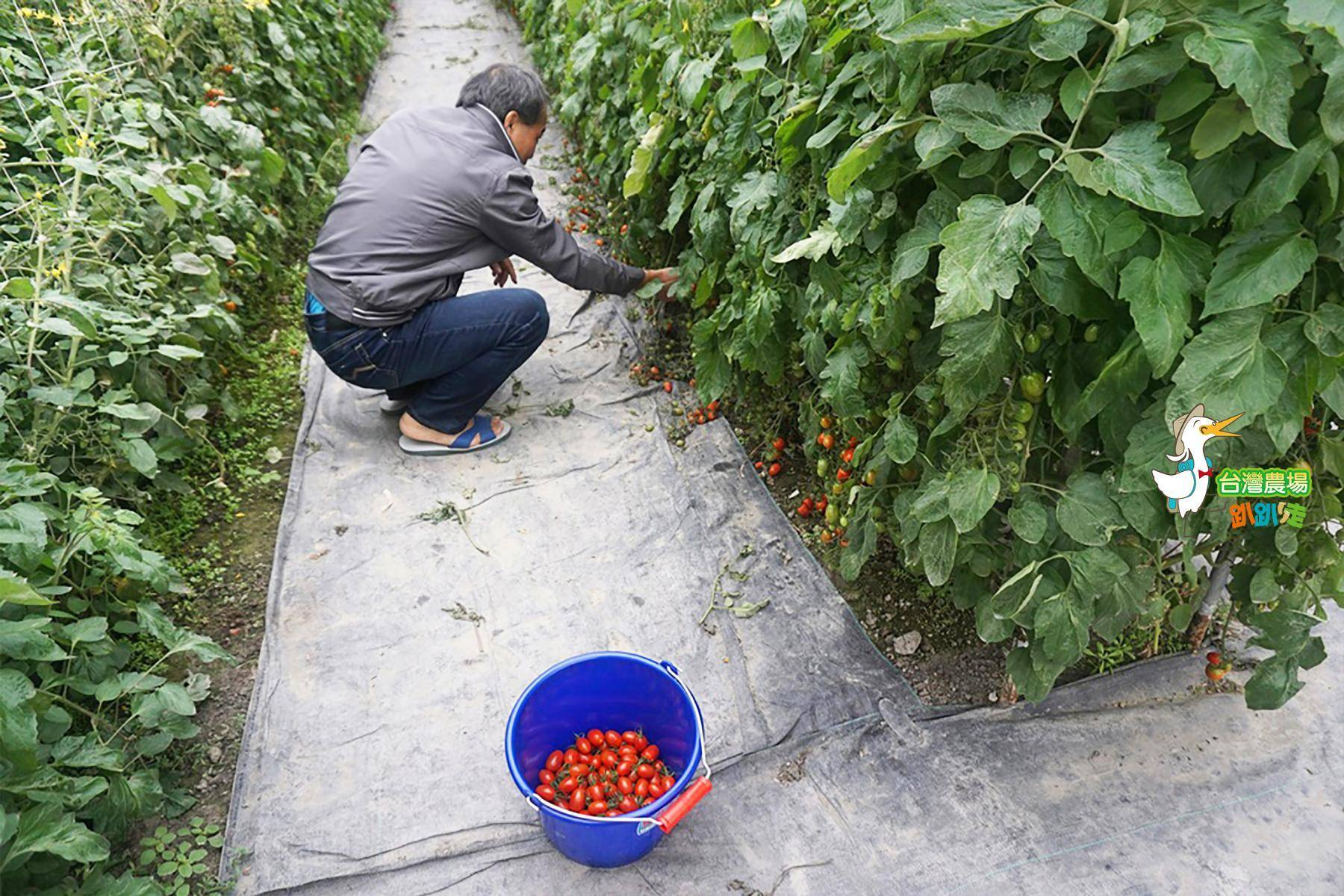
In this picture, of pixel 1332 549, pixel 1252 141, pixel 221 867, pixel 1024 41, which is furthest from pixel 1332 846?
pixel 221 867

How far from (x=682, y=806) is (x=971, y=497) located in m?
0.82

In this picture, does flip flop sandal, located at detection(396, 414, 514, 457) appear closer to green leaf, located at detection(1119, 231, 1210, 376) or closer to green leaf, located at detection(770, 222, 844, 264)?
green leaf, located at detection(770, 222, 844, 264)

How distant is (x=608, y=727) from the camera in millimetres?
2041

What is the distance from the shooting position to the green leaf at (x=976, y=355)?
4.82ft

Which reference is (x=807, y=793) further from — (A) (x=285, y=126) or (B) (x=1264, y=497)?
(A) (x=285, y=126)

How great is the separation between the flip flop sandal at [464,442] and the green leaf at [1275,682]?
231cm

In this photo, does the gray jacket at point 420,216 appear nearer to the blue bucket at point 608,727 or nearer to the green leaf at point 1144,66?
the blue bucket at point 608,727

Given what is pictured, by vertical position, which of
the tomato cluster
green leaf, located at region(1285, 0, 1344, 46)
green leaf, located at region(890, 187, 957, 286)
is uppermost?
green leaf, located at region(1285, 0, 1344, 46)

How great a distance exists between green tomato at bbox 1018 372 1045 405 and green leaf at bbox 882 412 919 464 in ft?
0.87

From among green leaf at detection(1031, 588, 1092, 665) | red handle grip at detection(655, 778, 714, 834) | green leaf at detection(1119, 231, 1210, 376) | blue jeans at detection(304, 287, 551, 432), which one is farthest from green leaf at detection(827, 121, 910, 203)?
blue jeans at detection(304, 287, 551, 432)

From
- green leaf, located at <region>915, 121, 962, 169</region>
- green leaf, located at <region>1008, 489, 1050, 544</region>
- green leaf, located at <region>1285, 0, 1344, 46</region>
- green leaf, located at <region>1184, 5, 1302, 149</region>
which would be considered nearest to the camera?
green leaf, located at <region>1285, 0, 1344, 46</region>

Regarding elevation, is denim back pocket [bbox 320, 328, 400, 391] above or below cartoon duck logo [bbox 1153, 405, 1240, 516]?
below

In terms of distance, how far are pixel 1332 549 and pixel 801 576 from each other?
122 cm

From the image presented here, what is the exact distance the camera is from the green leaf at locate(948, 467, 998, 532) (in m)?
1.57
